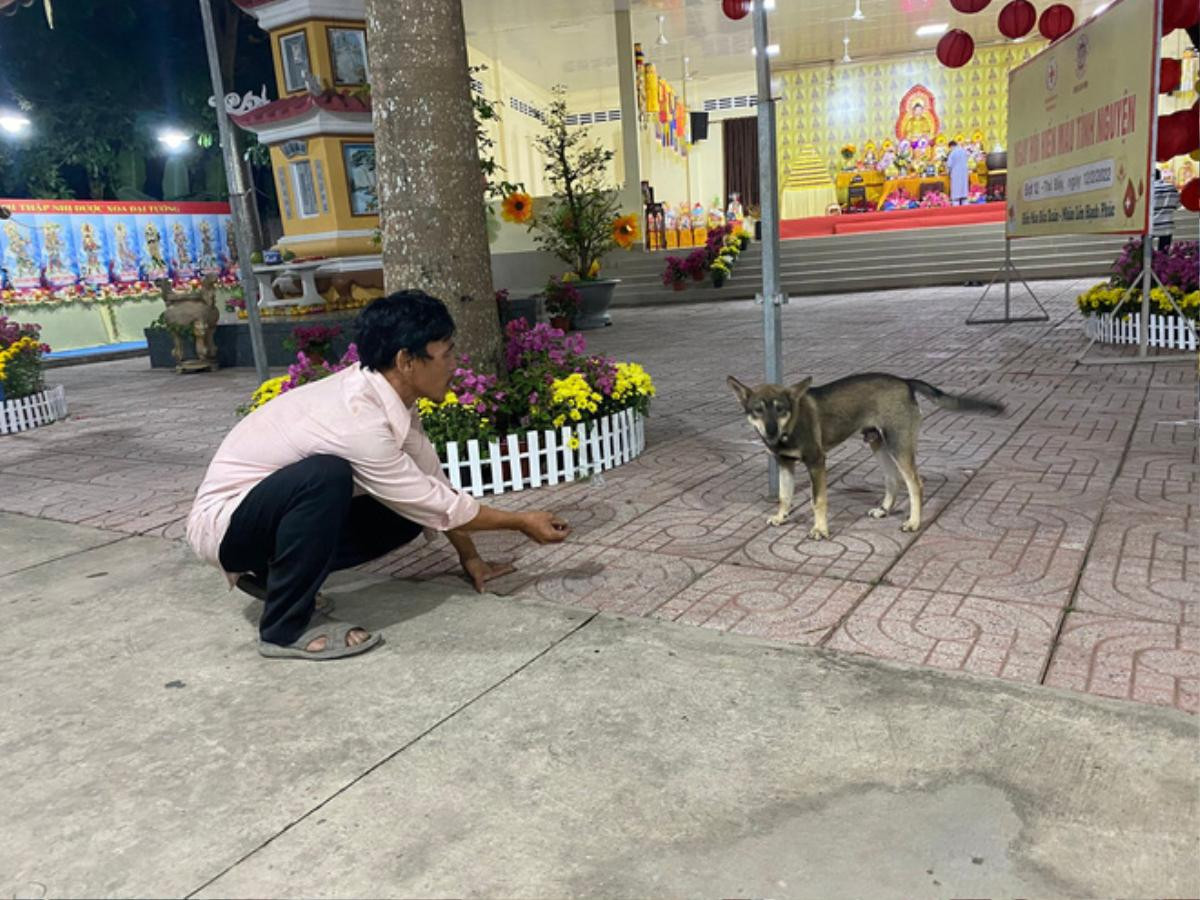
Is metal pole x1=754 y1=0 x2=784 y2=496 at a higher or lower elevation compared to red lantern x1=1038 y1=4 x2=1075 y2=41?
lower

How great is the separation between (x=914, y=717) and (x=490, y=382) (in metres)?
3.34

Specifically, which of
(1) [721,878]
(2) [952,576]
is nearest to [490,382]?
(2) [952,576]

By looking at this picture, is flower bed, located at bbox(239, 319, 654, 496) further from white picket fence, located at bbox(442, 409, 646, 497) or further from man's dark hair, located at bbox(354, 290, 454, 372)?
man's dark hair, located at bbox(354, 290, 454, 372)

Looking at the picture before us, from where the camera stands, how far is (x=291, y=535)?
9.87 feet

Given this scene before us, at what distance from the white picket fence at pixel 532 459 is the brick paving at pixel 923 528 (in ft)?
0.52

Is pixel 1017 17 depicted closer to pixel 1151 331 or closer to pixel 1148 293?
pixel 1151 331

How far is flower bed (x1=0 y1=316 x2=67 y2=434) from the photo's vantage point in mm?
8578

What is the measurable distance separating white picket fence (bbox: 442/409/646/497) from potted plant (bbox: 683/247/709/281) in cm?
1465

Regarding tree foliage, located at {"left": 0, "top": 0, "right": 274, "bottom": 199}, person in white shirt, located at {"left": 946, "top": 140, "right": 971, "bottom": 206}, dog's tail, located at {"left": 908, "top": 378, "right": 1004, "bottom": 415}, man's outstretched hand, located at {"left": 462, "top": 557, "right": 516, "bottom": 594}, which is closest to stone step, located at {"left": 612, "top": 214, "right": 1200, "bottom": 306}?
person in white shirt, located at {"left": 946, "top": 140, "right": 971, "bottom": 206}

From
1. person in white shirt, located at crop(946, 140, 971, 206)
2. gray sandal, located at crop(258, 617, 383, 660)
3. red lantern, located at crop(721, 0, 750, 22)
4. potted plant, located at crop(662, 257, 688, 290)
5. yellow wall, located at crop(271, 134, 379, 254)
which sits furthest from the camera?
person in white shirt, located at crop(946, 140, 971, 206)

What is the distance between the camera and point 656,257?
21.0m

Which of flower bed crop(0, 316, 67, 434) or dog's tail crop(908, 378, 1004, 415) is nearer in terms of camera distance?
dog's tail crop(908, 378, 1004, 415)

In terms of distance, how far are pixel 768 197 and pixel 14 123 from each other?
18322 millimetres

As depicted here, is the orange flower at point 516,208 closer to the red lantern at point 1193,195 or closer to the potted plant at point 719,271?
the potted plant at point 719,271
